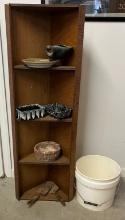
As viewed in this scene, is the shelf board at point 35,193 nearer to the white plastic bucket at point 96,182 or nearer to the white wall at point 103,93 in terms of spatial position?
the white plastic bucket at point 96,182

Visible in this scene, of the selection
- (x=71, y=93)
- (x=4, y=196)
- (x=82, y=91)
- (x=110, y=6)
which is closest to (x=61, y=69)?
(x=71, y=93)

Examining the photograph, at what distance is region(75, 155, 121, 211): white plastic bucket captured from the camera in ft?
5.19

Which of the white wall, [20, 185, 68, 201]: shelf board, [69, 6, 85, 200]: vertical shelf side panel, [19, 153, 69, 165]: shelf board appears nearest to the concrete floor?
[20, 185, 68, 201]: shelf board

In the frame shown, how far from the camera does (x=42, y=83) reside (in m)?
1.59

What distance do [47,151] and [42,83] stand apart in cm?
46

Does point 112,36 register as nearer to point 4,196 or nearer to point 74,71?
point 74,71

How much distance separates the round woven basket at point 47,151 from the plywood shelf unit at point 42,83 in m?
0.04

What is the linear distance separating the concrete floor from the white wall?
1.47 feet

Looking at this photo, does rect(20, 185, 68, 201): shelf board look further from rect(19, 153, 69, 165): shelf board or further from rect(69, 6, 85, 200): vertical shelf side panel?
rect(19, 153, 69, 165): shelf board

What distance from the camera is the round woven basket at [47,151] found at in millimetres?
1610

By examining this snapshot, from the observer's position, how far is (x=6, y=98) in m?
1.71

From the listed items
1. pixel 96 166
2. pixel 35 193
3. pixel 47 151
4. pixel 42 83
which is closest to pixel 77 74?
pixel 42 83

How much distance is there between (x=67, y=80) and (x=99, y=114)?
483 millimetres

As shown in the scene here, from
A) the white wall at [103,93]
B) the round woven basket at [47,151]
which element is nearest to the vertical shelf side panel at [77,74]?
the round woven basket at [47,151]
